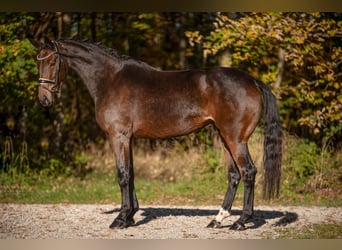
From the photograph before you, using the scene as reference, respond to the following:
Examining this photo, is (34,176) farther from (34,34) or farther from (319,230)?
(319,230)

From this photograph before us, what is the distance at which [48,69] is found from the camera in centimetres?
647

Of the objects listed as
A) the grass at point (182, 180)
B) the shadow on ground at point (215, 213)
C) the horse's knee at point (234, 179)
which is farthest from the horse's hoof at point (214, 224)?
the grass at point (182, 180)

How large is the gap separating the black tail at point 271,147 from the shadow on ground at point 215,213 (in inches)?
24.7

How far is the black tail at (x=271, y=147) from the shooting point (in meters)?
6.34

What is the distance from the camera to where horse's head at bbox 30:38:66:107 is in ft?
21.2

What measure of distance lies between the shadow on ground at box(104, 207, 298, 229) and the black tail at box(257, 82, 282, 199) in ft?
2.06

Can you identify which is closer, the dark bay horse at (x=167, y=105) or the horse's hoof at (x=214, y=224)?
the dark bay horse at (x=167, y=105)

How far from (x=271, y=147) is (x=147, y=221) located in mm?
2007

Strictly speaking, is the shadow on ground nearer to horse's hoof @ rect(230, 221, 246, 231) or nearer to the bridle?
horse's hoof @ rect(230, 221, 246, 231)

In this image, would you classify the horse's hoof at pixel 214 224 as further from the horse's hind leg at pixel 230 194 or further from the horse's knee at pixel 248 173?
the horse's knee at pixel 248 173

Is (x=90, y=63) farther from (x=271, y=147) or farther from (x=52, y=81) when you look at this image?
(x=271, y=147)

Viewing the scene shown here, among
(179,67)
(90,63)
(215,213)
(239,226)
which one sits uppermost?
(179,67)

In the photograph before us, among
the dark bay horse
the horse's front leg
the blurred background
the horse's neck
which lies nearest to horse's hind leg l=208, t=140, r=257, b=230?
the dark bay horse

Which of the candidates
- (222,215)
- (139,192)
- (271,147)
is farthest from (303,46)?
(222,215)
